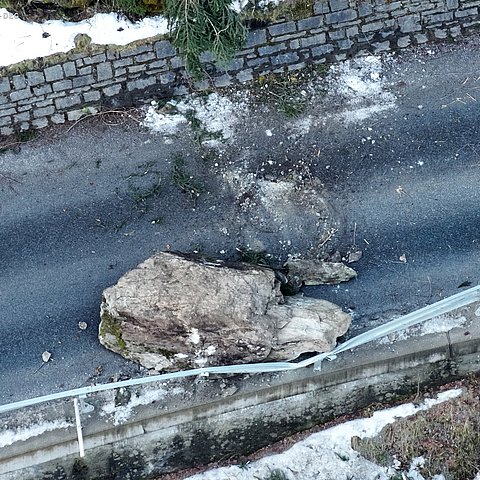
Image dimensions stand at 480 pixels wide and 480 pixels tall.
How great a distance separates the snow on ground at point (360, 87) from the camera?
7031 mm

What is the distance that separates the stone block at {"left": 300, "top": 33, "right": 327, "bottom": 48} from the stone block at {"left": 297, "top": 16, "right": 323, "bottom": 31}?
120 mm

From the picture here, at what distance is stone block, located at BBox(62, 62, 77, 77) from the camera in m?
6.95

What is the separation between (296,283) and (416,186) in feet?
5.96

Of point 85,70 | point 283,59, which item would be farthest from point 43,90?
point 283,59

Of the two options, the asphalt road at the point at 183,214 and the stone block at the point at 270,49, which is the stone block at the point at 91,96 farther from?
the stone block at the point at 270,49

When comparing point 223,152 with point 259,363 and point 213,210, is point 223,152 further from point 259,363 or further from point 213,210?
point 259,363

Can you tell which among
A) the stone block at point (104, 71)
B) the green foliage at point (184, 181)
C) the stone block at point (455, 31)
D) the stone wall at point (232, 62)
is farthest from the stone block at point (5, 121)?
the stone block at point (455, 31)

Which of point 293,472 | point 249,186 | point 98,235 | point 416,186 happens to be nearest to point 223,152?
point 249,186

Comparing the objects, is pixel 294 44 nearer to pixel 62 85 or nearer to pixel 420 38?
pixel 420 38

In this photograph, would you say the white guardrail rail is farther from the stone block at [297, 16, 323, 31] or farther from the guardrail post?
the stone block at [297, 16, 323, 31]

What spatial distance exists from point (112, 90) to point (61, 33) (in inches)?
33.5

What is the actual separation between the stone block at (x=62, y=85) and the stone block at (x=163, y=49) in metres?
1.08

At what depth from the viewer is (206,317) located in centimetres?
630

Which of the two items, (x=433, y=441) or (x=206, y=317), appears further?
(x=433, y=441)
